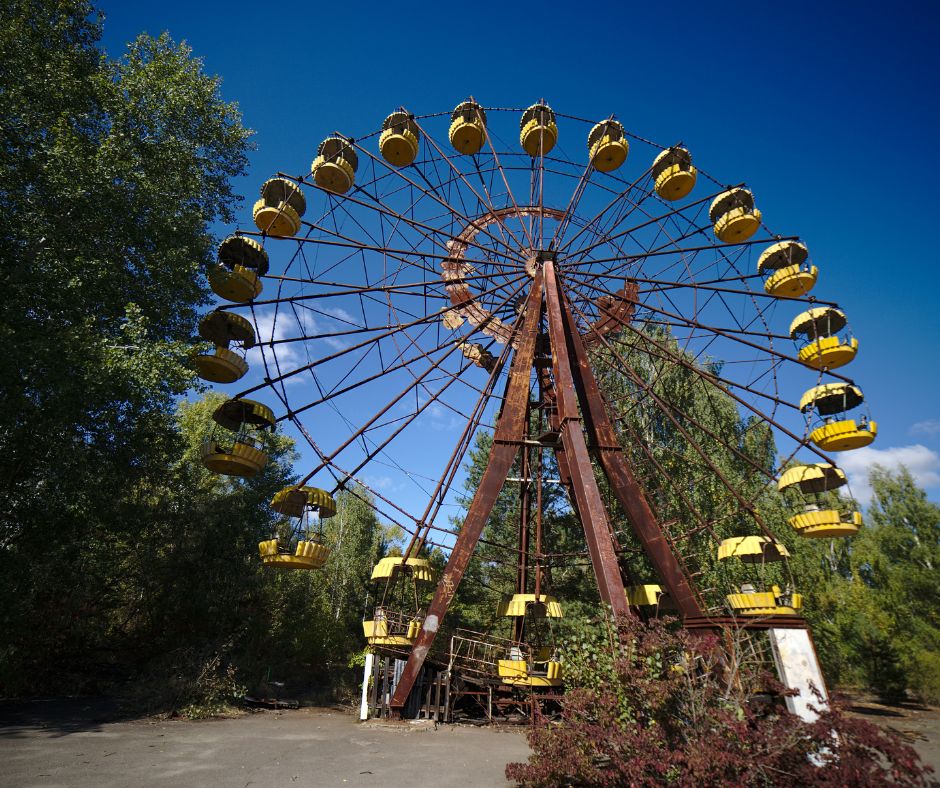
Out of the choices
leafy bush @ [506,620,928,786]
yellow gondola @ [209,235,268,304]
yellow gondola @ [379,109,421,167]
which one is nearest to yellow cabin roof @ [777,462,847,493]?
leafy bush @ [506,620,928,786]

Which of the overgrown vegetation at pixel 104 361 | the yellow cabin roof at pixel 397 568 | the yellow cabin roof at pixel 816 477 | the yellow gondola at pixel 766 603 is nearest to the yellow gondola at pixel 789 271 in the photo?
the yellow cabin roof at pixel 816 477

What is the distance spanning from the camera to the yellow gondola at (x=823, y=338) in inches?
485

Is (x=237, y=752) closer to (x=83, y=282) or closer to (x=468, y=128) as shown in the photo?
(x=83, y=282)

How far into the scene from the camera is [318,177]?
14.0 metres

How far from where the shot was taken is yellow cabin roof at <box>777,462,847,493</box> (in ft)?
36.6

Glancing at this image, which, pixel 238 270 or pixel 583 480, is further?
pixel 238 270

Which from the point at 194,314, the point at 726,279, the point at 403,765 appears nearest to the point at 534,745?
the point at 403,765

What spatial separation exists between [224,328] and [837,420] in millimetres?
14809

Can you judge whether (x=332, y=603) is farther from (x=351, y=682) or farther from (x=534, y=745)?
(x=534, y=745)

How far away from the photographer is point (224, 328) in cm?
1240

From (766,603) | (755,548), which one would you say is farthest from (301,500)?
(755,548)

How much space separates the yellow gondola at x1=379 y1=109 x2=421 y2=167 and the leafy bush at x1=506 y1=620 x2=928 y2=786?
12.3m

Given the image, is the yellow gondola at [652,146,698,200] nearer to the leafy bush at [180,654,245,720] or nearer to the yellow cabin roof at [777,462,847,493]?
the yellow cabin roof at [777,462,847,493]

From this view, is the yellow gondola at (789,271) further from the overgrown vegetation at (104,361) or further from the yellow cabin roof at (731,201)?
the overgrown vegetation at (104,361)
